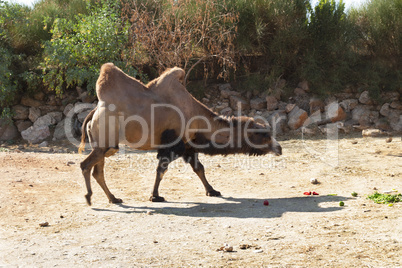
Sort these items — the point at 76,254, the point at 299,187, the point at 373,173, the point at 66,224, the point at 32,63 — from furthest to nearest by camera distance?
the point at 32,63, the point at 373,173, the point at 299,187, the point at 66,224, the point at 76,254

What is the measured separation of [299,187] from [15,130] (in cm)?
1004

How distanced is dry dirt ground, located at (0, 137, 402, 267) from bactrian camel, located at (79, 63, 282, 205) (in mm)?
659

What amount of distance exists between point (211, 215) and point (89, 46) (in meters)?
8.34

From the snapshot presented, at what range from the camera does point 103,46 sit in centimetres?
1252

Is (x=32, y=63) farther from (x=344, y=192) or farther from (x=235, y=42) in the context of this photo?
(x=344, y=192)

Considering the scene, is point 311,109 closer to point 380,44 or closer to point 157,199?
point 380,44

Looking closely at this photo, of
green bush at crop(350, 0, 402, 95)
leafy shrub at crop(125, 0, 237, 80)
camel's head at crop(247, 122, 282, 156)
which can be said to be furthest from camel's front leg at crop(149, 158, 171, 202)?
green bush at crop(350, 0, 402, 95)

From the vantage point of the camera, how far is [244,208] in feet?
19.9

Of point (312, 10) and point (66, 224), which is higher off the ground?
point (312, 10)

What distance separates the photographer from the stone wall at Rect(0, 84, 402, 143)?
40.7 ft

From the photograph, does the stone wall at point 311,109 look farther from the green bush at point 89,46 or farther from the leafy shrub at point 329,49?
the green bush at point 89,46

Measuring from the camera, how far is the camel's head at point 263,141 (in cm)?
685

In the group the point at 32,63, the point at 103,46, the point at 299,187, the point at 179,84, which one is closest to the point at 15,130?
the point at 32,63

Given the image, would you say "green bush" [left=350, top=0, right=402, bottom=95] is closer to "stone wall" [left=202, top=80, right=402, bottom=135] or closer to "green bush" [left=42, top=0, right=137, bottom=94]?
"stone wall" [left=202, top=80, right=402, bottom=135]
